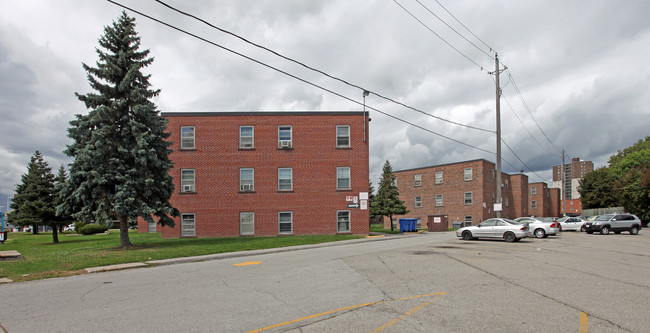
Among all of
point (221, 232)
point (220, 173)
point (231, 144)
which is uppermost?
point (231, 144)

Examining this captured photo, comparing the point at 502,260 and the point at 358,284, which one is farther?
the point at 502,260

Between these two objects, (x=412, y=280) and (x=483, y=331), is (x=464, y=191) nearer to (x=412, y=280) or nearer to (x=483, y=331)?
(x=412, y=280)

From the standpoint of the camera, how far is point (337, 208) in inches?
1134

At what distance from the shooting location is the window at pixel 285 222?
2855 cm

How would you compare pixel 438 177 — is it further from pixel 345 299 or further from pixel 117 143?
pixel 345 299

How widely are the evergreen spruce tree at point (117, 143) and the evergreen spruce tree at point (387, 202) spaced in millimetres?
25390

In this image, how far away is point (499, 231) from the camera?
2208cm

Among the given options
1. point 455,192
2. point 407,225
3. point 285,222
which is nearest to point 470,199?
point 455,192

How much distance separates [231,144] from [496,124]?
19071mm

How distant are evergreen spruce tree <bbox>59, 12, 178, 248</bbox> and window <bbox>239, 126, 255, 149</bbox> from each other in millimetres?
10051

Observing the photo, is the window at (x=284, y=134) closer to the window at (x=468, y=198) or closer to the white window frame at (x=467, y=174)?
the white window frame at (x=467, y=174)

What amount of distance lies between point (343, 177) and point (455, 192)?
26.9m

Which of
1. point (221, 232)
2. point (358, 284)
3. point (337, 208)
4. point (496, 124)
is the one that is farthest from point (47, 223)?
point (496, 124)

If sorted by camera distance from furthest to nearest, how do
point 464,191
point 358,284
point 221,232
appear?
point 464,191 → point 221,232 → point 358,284
